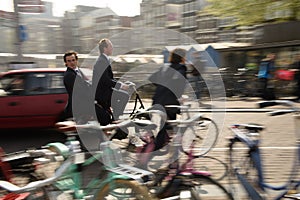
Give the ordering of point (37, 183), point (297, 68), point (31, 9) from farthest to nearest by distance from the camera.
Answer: point (297, 68) < point (31, 9) < point (37, 183)

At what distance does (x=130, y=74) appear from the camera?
17.1 ft

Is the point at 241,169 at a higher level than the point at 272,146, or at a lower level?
higher

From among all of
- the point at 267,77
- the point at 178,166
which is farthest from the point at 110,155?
the point at 267,77

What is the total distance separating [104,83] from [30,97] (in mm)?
2239

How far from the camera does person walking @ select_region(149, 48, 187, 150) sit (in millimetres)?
4344

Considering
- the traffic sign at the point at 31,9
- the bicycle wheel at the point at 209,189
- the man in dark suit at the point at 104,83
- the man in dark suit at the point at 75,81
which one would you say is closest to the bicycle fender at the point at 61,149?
the bicycle wheel at the point at 209,189

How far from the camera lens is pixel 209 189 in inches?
A: 121

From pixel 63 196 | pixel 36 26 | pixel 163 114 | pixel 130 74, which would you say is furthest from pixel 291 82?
pixel 36 26

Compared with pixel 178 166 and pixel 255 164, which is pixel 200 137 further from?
pixel 255 164

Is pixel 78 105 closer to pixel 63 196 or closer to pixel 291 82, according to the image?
pixel 63 196

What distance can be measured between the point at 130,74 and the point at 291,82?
28.3 feet

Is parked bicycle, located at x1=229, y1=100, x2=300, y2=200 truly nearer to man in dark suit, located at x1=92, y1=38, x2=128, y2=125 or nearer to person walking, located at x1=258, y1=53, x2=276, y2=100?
man in dark suit, located at x1=92, y1=38, x2=128, y2=125

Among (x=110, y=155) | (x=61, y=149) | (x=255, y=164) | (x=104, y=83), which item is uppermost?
(x=104, y=83)

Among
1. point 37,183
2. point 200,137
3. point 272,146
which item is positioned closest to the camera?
point 37,183
